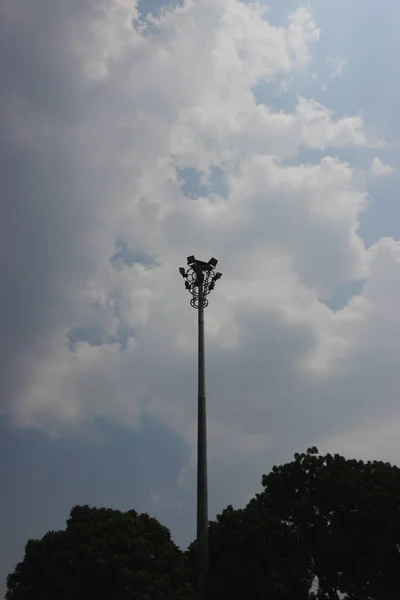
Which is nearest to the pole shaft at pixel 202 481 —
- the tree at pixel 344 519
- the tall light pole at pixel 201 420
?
the tall light pole at pixel 201 420

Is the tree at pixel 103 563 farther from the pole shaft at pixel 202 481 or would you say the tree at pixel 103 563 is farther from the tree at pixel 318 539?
the pole shaft at pixel 202 481

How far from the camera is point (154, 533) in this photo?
23406 millimetres

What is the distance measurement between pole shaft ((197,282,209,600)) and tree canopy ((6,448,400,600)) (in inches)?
120

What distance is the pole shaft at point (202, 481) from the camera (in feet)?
57.6

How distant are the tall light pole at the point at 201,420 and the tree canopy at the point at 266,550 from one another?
312 cm

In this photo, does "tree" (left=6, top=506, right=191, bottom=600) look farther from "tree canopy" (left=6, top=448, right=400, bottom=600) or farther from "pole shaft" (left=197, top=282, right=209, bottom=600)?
"pole shaft" (left=197, top=282, right=209, bottom=600)

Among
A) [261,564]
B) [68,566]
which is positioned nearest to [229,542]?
[261,564]

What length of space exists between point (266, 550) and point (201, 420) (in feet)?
22.1

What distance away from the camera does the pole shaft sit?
17.6 meters

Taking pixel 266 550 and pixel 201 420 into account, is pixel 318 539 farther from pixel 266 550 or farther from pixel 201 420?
pixel 201 420

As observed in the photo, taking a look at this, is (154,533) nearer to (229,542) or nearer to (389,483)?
(229,542)

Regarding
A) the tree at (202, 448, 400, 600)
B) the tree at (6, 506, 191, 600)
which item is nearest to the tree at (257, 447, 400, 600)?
the tree at (202, 448, 400, 600)

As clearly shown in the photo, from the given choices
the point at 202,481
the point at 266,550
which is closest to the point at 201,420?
the point at 202,481

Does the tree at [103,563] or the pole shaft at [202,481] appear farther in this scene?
the tree at [103,563]
